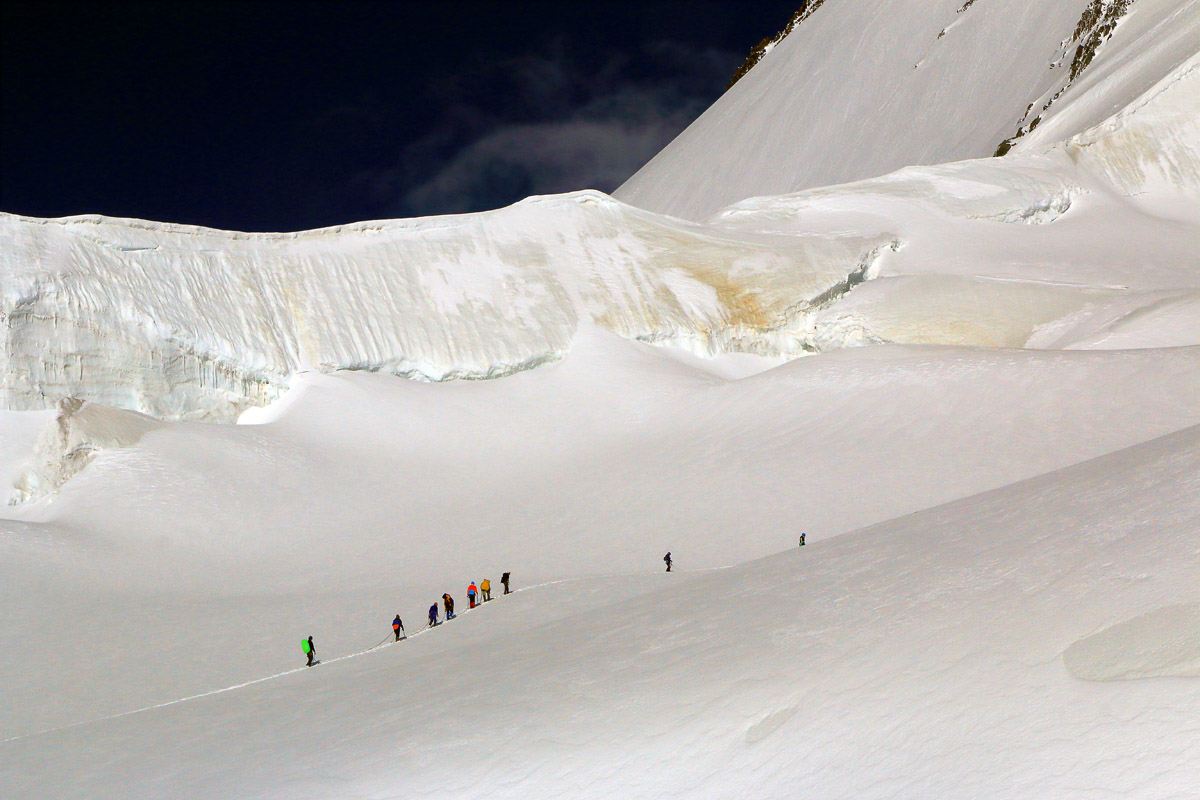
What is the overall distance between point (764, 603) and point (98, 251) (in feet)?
55.3

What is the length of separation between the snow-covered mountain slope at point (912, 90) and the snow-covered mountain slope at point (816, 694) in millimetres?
30094

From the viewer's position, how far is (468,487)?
1833 centimetres

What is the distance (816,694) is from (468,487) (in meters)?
12.3

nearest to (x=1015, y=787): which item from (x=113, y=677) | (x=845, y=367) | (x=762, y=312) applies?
(x=113, y=677)

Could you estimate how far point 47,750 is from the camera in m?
8.48

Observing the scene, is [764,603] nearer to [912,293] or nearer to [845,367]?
[845,367]

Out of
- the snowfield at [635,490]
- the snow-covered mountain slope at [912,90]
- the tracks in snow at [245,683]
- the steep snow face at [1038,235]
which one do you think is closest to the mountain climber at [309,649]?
the tracks in snow at [245,683]

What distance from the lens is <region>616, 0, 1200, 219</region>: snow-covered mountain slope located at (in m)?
37.8

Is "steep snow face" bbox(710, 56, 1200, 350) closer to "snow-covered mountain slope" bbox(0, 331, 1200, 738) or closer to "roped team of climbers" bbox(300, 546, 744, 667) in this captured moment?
"snow-covered mountain slope" bbox(0, 331, 1200, 738)

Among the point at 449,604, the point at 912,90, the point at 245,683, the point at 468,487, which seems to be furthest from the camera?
the point at 912,90

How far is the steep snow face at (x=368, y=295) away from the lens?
19.9 metres

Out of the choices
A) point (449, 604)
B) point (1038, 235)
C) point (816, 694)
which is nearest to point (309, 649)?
point (449, 604)

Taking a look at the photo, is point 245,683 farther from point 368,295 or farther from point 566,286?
point 566,286

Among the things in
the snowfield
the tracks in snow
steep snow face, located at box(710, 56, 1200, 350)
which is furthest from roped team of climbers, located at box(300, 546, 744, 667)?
steep snow face, located at box(710, 56, 1200, 350)
